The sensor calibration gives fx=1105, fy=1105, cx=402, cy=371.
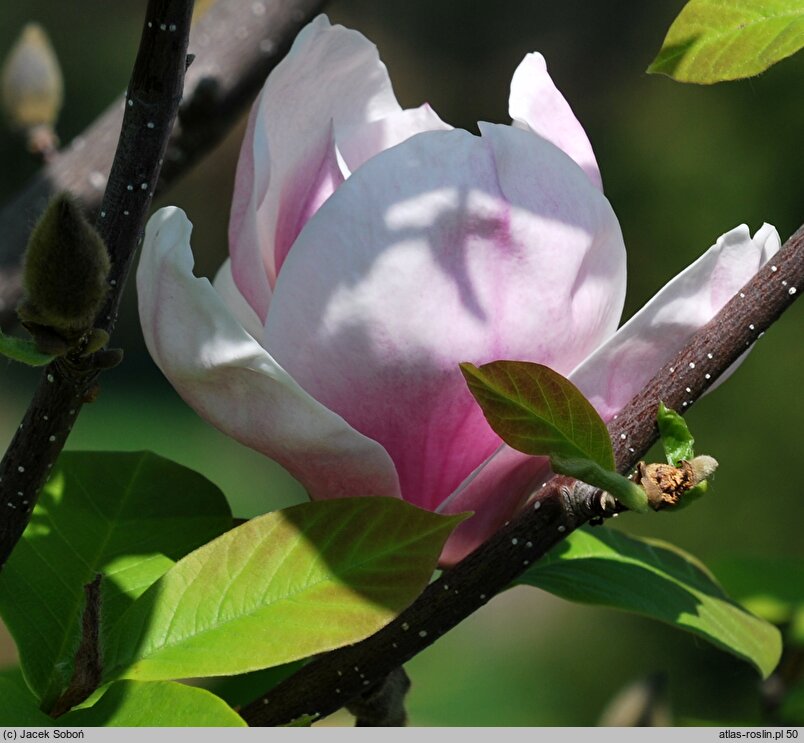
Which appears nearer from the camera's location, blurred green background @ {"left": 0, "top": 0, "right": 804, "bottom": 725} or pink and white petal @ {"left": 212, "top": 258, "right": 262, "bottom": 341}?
pink and white petal @ {"left": 212, "top": 258, "right": 262, "bottom": 341}

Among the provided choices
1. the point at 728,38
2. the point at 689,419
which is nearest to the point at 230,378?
the point at 728,38

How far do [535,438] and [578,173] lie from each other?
0.07 m

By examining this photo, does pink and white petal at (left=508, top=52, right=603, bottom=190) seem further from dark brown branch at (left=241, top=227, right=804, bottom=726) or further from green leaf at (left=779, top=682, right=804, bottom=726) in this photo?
green leaf at (left=779, top=682, right=804, bottom=726)

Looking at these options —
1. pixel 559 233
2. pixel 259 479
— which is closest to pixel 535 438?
pixel 559 233

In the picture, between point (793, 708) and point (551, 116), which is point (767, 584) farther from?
point (551, 116)

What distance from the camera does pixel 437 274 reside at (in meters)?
0.29

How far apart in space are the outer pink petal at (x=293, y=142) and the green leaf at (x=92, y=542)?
82 millimetres

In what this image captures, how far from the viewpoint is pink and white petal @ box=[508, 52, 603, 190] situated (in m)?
0.33

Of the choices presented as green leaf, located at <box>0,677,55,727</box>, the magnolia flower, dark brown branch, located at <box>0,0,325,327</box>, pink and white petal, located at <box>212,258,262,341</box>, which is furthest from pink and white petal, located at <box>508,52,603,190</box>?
dark brown branch, located at <box>0,0,325,327</box>

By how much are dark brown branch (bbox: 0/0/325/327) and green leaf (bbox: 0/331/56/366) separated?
0.39 m

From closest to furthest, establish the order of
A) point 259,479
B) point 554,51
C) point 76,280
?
point 76,280 → point 259,479 → point 554,51

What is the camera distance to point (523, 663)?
6.13ft

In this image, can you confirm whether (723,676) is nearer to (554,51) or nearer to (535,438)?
(535,438)

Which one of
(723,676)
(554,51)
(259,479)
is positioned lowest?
(723,676)
